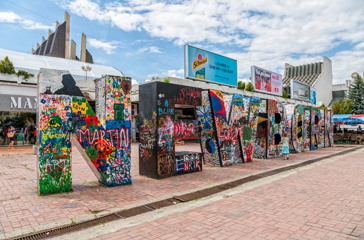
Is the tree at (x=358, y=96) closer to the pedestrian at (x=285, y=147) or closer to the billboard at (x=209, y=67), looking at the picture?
the billboard at (x=209, y=67)

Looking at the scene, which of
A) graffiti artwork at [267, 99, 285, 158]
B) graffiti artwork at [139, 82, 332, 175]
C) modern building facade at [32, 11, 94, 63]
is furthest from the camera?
modern building facade at [32, 11, 94, 63]

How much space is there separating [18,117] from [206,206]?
19.1 meters

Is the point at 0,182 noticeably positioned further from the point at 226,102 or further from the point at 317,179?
the point at 317,179

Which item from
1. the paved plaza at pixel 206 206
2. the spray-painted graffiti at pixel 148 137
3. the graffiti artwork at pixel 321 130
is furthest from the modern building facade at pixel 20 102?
the graffiti artwork at pixel 321 130

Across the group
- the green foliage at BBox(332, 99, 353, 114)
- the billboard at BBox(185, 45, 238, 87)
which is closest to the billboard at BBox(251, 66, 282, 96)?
the billboard at BBox(185, 45, 238, 87)

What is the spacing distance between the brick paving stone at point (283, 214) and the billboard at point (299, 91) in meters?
29.7

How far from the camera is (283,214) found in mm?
4617

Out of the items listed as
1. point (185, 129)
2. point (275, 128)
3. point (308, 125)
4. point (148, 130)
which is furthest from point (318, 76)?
point (148, 130)

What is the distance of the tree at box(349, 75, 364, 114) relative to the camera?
36.2 meters

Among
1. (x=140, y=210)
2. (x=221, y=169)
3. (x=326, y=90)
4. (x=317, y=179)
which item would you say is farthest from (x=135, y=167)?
(x=326, y=90)

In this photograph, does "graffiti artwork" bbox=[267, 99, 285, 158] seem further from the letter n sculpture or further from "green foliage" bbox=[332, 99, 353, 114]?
"green foliage" bbox=[332, 99, 353, 114]

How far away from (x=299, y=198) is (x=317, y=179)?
246cm

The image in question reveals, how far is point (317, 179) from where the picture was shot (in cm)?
758

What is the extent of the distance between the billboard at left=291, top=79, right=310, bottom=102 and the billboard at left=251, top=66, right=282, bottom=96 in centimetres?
285
